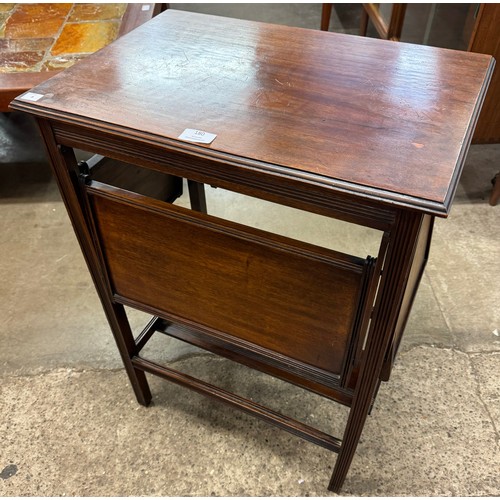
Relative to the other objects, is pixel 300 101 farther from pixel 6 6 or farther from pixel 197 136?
pixel 6 6

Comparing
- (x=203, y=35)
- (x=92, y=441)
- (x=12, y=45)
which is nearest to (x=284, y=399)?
(x=92, y=441)

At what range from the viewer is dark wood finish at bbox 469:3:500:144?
151 cm

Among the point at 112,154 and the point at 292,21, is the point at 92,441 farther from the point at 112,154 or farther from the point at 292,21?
the point at 292,21

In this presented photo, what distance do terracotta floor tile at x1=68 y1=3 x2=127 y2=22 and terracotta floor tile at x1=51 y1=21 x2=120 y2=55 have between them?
7cm

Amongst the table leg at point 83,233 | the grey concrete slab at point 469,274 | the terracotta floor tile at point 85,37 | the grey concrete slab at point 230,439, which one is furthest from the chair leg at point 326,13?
the table leg at point 83,233

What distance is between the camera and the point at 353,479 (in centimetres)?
119

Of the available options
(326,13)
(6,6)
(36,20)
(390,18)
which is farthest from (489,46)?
(6,6)

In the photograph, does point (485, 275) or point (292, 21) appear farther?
point (292, 21)

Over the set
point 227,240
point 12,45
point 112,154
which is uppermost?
point 112,154

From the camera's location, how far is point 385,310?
0.73m

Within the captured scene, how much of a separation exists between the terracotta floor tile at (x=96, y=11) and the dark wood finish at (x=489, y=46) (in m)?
1.49

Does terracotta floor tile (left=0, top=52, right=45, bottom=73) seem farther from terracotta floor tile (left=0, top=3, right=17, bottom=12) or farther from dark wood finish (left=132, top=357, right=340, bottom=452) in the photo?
dark wood finish (left=132, top=357, right=340, bottom=452)

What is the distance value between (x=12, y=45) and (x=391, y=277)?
195 centimetres

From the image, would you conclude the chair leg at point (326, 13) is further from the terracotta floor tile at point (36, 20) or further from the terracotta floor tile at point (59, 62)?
the terracotta floor tile at point (59, 62)
